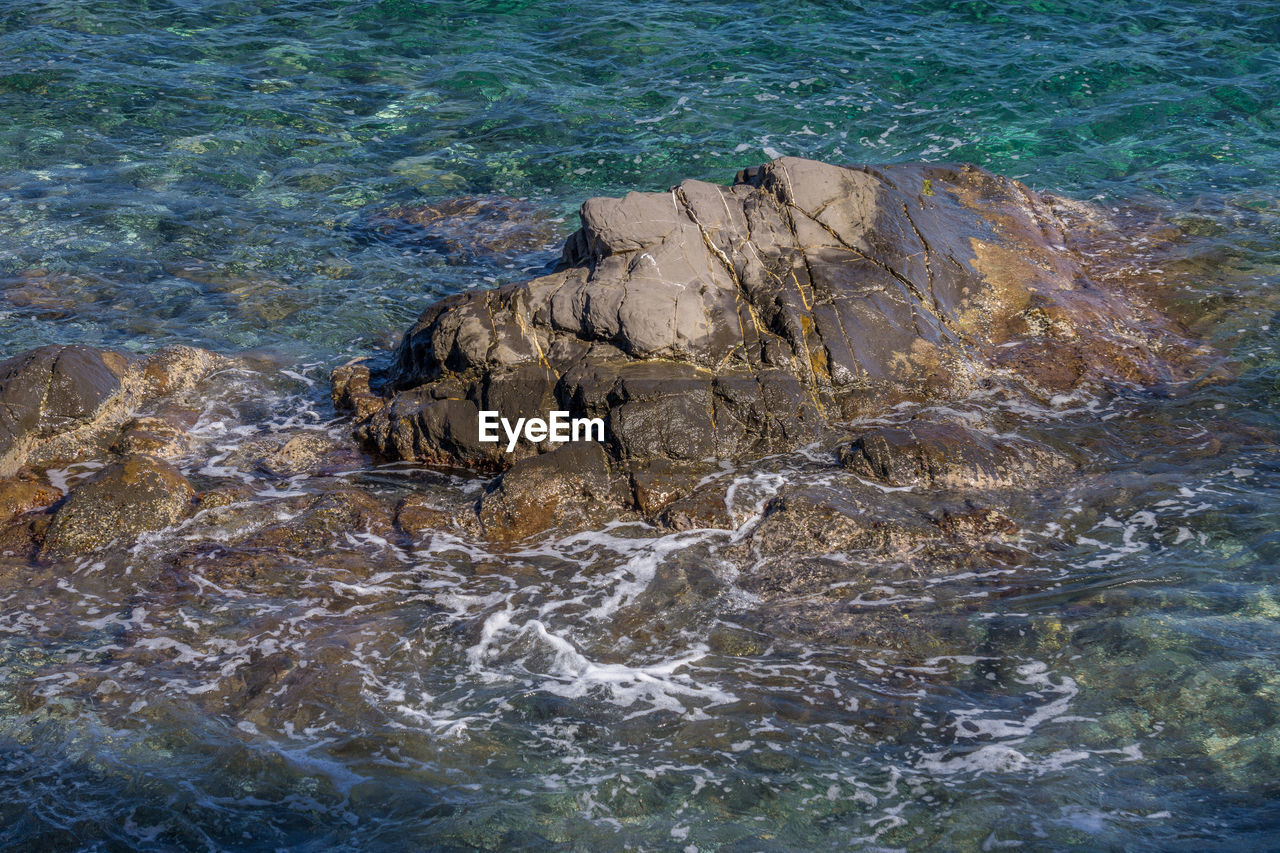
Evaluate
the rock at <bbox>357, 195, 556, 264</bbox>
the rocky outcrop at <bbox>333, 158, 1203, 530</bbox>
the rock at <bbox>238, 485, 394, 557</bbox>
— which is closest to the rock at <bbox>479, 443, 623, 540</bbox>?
the rocky outcrop at <bbox>333, 158, 1203, 530</bbox>

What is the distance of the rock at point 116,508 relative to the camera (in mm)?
7430

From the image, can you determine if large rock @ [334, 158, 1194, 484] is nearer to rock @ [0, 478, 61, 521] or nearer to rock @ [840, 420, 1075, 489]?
rock @ [840, 420, 1075, 489]

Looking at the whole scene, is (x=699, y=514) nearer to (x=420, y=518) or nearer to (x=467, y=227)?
(x=420, y=518)

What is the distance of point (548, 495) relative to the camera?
7.70m

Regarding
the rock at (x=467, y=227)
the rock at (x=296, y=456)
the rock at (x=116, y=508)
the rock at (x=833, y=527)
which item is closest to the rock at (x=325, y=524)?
the rock at (x=296, y=456)

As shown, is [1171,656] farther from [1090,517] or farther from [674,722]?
[674,722]

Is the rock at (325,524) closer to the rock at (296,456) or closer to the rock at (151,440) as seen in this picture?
the rock at (296,456)

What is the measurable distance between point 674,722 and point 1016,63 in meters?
13.7

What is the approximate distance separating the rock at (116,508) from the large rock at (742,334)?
1671 millimetres

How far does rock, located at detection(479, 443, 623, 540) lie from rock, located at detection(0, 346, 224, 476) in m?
3.76

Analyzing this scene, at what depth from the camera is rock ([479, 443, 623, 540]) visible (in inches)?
300

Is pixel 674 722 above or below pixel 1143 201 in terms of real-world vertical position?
below

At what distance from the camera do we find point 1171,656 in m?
6.11

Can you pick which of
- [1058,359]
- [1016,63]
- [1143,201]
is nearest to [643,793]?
[1058,359]
